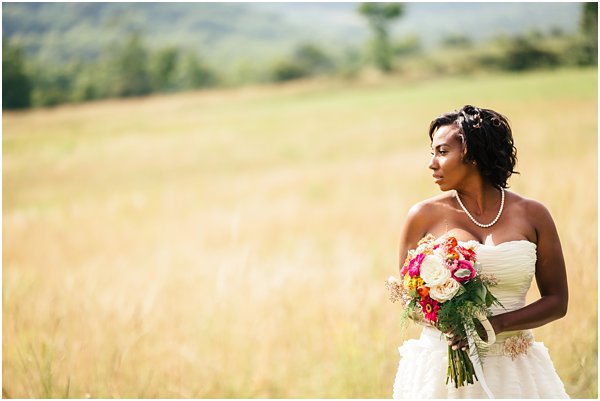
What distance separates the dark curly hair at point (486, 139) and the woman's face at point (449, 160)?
25 mm

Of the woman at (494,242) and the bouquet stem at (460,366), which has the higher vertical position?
the woman at (494,242)

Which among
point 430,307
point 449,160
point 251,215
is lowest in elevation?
point 430,307

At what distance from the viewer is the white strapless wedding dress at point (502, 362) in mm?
2566

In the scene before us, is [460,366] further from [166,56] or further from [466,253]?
[166,56]

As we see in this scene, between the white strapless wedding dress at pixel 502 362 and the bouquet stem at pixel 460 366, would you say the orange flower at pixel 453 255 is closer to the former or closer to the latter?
the white strapless wedding dress at pixel 502 362

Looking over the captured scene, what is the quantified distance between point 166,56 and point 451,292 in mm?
67514

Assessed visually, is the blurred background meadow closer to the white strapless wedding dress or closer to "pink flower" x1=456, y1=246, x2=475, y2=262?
the white strapless wedding dress

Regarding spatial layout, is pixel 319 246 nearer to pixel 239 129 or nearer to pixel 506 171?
pixel 506 171

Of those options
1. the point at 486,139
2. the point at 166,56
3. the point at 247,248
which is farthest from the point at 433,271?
the point at 166,56

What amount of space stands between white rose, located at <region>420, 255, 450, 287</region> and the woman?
0.71 ft

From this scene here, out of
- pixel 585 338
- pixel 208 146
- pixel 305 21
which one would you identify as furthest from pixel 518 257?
pixel 305 21

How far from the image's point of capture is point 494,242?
8.56 ft

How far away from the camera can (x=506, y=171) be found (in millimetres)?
2717

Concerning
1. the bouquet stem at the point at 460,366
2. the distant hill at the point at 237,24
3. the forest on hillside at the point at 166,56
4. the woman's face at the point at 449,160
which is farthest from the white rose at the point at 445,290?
the distant hill at the point at 237,24
